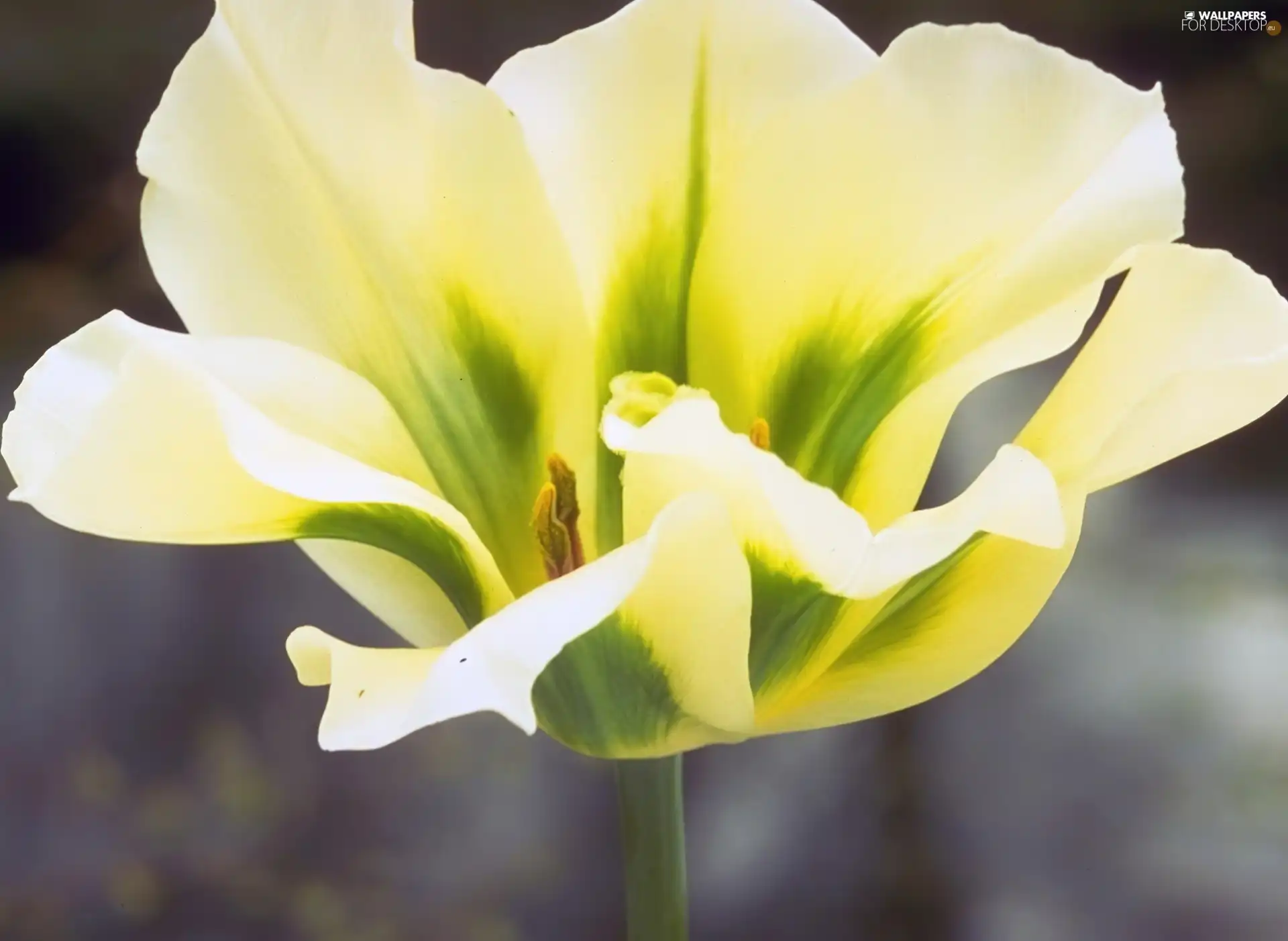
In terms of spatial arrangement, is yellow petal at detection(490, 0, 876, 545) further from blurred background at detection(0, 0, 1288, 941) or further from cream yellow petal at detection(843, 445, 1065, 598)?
blurred background at detection(0, 0, 1288, 941)

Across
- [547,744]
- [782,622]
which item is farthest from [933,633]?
[547,744]

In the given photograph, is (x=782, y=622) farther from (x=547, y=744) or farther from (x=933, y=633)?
(x=547, y=744)

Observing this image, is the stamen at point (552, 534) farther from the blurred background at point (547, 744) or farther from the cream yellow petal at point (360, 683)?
the blurred background at point (547, 744)

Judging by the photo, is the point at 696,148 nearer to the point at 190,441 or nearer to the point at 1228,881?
the point at 190,441

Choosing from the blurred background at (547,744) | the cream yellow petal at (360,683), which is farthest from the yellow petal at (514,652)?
the blurred background at (547,744)

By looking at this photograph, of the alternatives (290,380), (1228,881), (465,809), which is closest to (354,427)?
(290,380)
